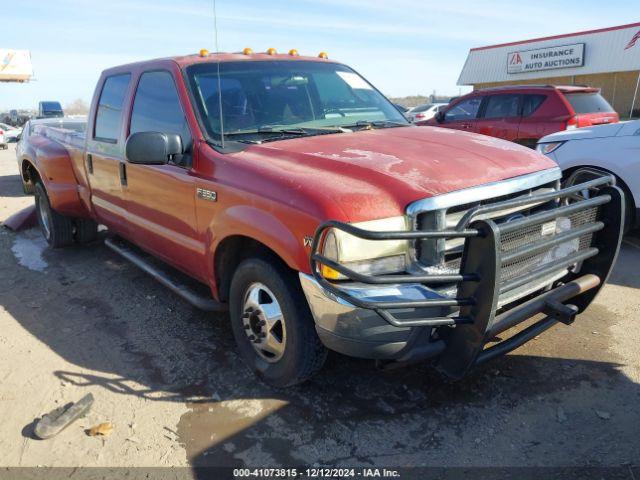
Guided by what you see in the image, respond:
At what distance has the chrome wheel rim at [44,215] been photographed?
6289 mm

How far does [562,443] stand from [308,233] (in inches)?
65.1

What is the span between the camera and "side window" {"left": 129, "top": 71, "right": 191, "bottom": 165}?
3635 millimetres

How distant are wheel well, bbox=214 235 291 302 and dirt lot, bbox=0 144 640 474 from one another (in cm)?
54

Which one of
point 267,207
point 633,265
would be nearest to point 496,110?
point 633,265

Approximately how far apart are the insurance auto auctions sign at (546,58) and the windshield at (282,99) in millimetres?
27643

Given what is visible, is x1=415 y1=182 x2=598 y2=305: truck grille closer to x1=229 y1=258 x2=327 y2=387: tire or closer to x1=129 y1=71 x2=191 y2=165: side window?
x1=229 y1=258 x2=327 y2=387: tire

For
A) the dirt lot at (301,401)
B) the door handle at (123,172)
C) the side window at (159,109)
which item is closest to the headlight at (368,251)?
the dirt lot at (301,401)

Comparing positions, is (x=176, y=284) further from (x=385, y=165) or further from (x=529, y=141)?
(x=529, y=141)

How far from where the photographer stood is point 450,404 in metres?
3.01

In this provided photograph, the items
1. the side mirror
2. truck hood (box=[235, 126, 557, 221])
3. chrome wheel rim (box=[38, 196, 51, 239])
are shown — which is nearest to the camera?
truck hood (box=[235, 126, 557, 221])

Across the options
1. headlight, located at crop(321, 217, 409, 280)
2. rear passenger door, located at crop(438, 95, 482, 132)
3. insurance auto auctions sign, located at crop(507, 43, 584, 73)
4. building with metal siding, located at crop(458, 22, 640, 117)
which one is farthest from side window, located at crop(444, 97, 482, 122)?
insurance auto auctions sign, located at crop(507, 43, 584, 73)

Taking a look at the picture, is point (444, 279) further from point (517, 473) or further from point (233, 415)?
point (233, 415)

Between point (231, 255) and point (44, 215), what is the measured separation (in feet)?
13.8

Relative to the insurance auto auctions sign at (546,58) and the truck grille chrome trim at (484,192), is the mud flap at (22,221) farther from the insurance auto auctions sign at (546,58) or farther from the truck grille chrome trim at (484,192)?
the insurance auto auctions sign at (546,58)
